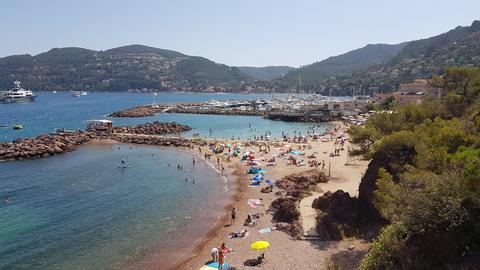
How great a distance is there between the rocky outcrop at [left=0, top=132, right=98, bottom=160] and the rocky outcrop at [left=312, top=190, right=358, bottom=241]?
40938 mm

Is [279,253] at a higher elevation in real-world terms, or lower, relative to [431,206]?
lower

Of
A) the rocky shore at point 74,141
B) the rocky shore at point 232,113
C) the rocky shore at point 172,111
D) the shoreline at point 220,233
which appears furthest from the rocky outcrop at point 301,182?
the rocky shore at point 172,111

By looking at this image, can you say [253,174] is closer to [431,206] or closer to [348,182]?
[348,182]

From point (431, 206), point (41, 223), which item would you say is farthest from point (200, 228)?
point (431, 206)

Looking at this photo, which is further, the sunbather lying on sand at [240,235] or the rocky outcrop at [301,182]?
the rocky outcrop at [301,182]

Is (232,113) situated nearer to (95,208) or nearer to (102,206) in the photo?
(102,206)

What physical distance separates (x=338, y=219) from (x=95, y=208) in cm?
1783

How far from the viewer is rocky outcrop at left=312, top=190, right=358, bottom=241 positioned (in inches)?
866

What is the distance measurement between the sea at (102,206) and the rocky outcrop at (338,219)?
764 centimetres

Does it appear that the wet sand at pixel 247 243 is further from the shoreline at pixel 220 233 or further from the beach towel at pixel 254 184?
the beach towel at pixel 254 184

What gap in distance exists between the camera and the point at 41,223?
27.0m

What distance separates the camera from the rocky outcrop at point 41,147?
5091 centimetres

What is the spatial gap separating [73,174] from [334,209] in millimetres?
28681

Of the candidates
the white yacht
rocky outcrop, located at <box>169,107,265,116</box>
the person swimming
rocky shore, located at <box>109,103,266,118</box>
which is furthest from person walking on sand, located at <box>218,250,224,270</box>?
the white yacht
